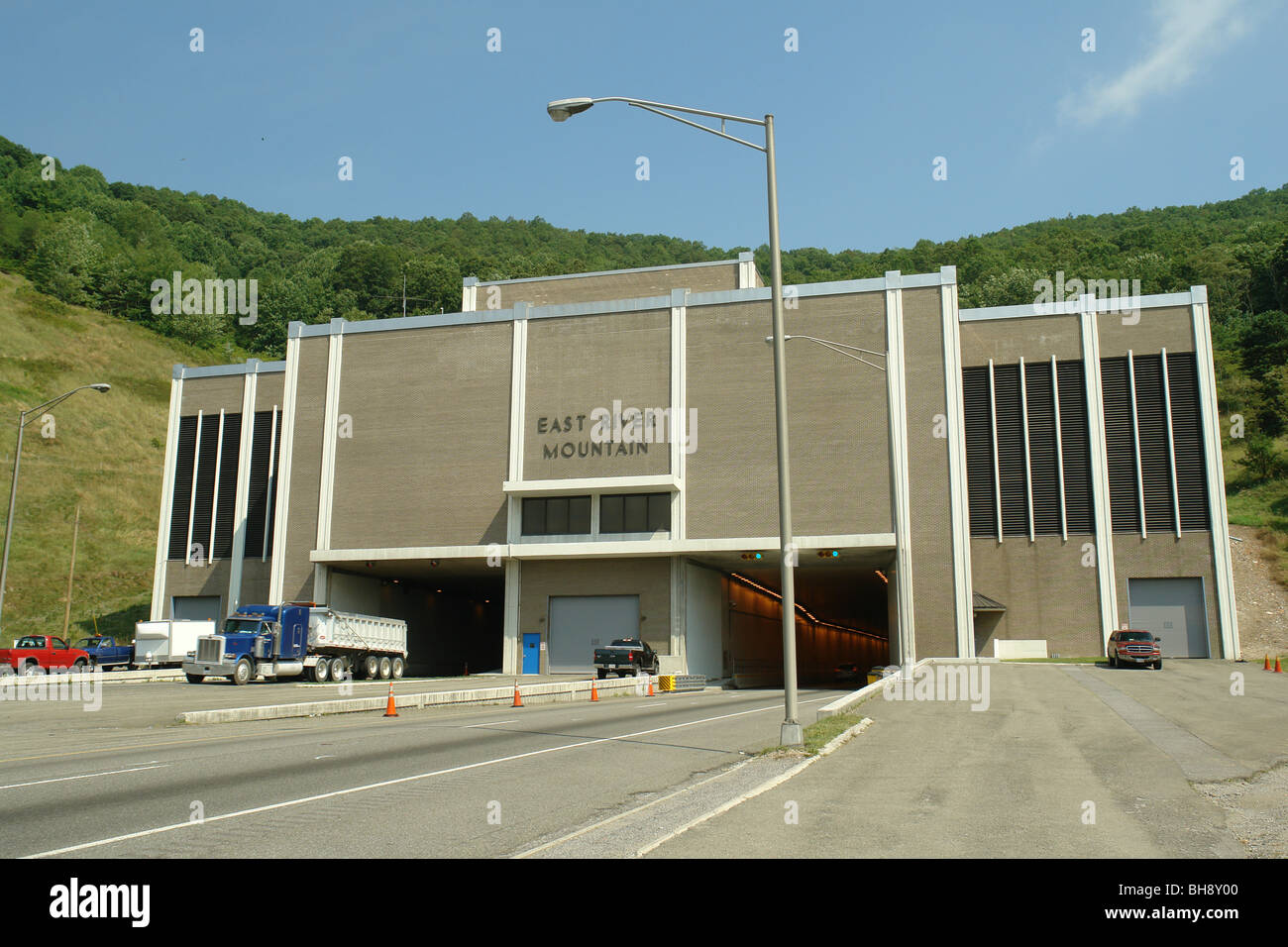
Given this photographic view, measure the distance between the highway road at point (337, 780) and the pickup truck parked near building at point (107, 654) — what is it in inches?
1104

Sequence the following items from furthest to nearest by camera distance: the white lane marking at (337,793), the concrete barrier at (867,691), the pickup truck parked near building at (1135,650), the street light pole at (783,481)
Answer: the pickup truck parked near building at (1135,650)
the concrete barrier at (867,691)
the street light pole at (783,481)
the white lane marking at (337,793)

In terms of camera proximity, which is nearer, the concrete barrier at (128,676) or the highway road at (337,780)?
the highway road at (337,780)

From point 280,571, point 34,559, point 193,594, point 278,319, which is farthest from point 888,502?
point 278,319

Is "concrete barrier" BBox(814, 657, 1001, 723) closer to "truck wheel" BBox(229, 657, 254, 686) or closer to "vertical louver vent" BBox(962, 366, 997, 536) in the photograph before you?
"vertical louver vent" BBox(962, 366, 997, 536)

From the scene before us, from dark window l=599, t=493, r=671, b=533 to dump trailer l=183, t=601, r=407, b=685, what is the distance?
13.2m

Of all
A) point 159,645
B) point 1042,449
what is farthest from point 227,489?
point 1042,449

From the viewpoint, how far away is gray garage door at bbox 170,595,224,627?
189 feet

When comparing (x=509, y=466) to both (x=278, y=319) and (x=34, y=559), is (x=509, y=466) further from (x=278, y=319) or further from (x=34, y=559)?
(x=278, y=319)

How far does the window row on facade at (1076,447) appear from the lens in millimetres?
50438

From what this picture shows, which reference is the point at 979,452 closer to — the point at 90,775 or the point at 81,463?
the point at 90,775
